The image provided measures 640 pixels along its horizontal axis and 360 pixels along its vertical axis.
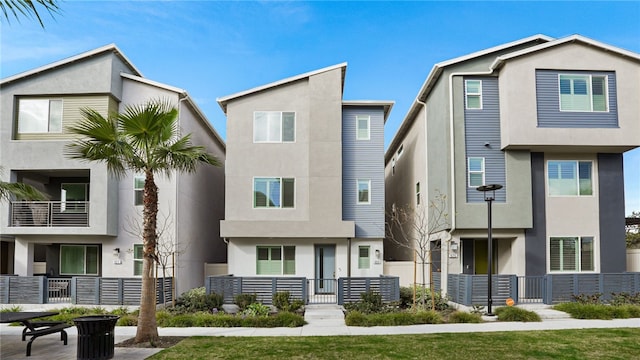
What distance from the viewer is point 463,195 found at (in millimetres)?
19188

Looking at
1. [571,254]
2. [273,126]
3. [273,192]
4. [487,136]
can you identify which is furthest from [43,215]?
[571,254]

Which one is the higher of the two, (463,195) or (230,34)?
(230,34)

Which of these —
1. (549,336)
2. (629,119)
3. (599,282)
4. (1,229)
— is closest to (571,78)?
(629,119)

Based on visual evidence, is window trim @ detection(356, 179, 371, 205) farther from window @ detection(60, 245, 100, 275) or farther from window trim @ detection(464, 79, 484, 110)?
window @ detection(60, 245, 100, 275)

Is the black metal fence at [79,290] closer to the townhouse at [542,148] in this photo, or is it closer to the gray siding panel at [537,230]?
the townhouse at [542,148]

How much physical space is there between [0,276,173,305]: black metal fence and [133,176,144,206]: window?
144 inches

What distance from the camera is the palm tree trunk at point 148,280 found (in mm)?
12125

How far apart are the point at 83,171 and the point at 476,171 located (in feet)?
52.0

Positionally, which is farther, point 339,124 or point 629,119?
point 339,124

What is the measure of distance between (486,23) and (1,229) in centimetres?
2012

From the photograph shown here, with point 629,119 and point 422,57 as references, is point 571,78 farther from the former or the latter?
point 422,57

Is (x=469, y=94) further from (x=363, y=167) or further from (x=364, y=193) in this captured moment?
(x=364, y=193)

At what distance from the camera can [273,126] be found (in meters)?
21.6

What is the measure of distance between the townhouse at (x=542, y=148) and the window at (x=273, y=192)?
6.18m
